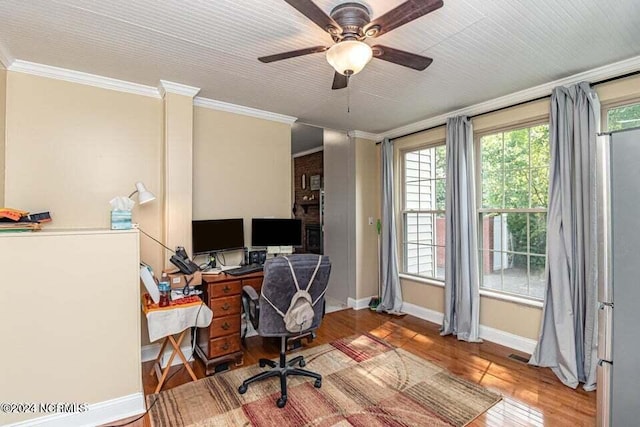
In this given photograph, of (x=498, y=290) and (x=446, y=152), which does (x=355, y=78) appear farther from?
(x=498, y=290)

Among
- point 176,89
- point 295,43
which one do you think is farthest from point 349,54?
point 176,89

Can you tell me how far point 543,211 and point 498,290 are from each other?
96 cm

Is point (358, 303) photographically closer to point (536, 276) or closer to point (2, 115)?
point (536, 276)

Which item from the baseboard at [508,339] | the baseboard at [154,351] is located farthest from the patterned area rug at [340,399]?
the baseboard at [508,339]

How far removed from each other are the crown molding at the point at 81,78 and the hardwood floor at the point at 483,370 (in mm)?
2555

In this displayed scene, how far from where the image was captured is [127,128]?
113 inches

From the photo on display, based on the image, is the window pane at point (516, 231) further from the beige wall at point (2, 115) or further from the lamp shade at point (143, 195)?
the beige wall at point (2, 115)

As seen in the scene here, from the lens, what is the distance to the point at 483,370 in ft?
8.92

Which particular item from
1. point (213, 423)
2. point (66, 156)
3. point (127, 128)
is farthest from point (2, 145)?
point (213, 423)

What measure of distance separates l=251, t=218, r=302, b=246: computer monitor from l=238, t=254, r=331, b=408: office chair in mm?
1068

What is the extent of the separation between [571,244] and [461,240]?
3.24 feet

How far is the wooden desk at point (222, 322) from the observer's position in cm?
269

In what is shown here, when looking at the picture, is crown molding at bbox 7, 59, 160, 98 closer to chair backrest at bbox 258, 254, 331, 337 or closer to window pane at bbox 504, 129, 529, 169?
chair backrest at bbox 258, 254, 331, 337

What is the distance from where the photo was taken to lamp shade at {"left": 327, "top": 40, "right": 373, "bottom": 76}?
1.62 meters
